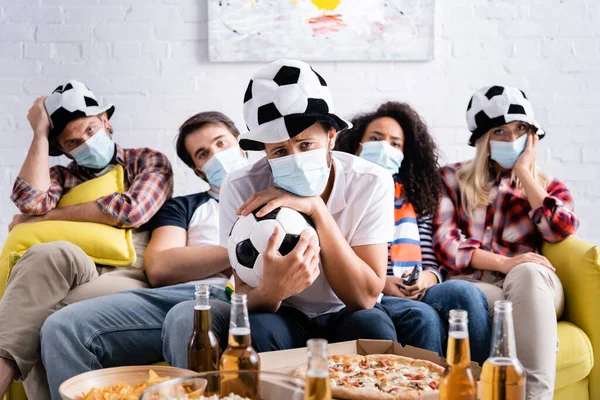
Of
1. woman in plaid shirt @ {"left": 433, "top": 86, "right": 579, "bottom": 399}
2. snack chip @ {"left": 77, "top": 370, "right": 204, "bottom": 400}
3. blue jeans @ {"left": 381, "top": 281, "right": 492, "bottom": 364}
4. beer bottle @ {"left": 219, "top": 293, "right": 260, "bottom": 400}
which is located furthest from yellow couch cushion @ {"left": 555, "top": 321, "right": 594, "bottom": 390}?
snack chip @ {"left": 77, "top": 370, "right": 204, "bottom": 400}

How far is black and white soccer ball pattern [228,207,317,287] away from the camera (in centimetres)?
170

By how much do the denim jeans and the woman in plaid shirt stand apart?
0.72 metres

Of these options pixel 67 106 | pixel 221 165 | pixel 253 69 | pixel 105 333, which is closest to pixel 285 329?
pixel 105 333

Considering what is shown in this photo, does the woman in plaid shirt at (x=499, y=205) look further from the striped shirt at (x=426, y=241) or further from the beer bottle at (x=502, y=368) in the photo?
the beer bottle at (x=502, y=368)

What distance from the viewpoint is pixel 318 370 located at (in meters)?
0.94

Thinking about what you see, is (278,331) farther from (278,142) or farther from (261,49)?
(261,49)

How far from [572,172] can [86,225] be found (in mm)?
2292

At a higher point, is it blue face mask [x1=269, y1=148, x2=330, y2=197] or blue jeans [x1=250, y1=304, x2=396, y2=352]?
blue face mask [x1=269, y1=148, x2=330, y2=197]

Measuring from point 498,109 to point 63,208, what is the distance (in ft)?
5.56

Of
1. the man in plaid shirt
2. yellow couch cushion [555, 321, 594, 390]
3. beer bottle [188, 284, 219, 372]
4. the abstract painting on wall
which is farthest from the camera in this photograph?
the abstract painting on wall

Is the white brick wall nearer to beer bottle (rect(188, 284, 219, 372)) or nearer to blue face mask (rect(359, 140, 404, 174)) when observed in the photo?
blue face mask (rect(359, 140, 404, 174))

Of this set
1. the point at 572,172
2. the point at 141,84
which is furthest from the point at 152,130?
the point at 572,172

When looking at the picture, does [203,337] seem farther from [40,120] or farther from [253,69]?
[253,69]

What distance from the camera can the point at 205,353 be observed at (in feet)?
4.50
